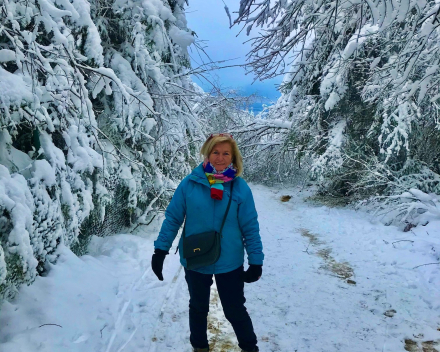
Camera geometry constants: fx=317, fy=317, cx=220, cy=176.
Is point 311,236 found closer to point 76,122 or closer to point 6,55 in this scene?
Answer: point 76,122

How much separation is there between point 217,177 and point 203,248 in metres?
0.57

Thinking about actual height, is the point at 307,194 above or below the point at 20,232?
below

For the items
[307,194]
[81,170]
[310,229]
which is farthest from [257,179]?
[81,170]

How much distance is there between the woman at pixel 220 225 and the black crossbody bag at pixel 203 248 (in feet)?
0.15

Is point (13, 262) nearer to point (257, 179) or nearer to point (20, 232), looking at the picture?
point (20, 232)

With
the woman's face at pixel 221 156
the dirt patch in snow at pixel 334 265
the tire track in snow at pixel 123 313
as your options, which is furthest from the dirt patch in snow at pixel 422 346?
the tire track in snow at pixel 123 313

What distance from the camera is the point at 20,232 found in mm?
2695

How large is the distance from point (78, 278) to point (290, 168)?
Result: 40.2 feet

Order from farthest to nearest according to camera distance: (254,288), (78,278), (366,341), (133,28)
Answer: (133,28) → (254,288) → (78,278) → (366,341)

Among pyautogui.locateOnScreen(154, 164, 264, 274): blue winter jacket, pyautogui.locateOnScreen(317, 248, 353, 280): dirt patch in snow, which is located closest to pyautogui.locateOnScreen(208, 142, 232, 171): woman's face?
pyautogui.locateOnScreen(154, 164, 264, 274): blue winter jacket

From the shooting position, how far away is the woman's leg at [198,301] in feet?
8.55

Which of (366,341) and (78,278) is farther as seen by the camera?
(78,278)

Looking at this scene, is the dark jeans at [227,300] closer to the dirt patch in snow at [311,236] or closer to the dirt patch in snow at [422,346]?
the dirt patch in snow at [422,346]

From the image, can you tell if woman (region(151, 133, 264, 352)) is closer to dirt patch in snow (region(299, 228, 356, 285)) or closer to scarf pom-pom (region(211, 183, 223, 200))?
scarf pom-pom (region(211, 183, 223, 200))
